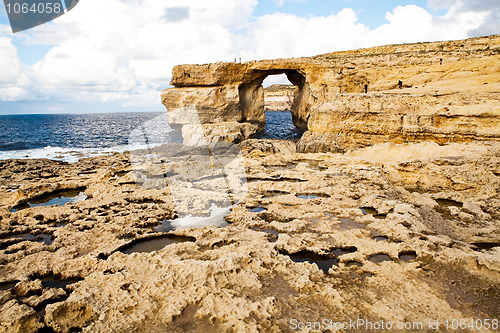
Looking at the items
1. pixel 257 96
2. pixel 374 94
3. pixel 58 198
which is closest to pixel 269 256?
pixel 58 198

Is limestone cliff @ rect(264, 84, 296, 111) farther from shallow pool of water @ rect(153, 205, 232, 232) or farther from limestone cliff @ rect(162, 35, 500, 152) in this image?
shallow pool of water @ rect(153, 205, 232, 232)

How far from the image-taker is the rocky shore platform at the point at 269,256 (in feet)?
12.7

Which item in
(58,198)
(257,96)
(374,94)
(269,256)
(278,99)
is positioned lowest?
(269,256)

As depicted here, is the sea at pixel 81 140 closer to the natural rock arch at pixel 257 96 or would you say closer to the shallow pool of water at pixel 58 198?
the natural rock arch at pixel 257 96

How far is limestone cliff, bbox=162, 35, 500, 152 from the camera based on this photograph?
1198cm

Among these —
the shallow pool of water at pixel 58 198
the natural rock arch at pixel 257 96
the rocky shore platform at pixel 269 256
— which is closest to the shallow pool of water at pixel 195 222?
the rocky shore platform at pixel 269 256

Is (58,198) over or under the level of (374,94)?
under

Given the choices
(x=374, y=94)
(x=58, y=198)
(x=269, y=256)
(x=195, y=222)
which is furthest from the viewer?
(x=374, y=94)

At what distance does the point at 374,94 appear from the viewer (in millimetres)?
14484

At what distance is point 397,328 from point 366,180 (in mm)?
7015

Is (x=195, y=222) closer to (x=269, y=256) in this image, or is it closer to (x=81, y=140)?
(x=269, y=256)

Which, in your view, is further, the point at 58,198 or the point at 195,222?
the point at 58,198

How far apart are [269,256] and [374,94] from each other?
482 inches

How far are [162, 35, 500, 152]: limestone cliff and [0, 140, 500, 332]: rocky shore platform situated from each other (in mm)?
2390
